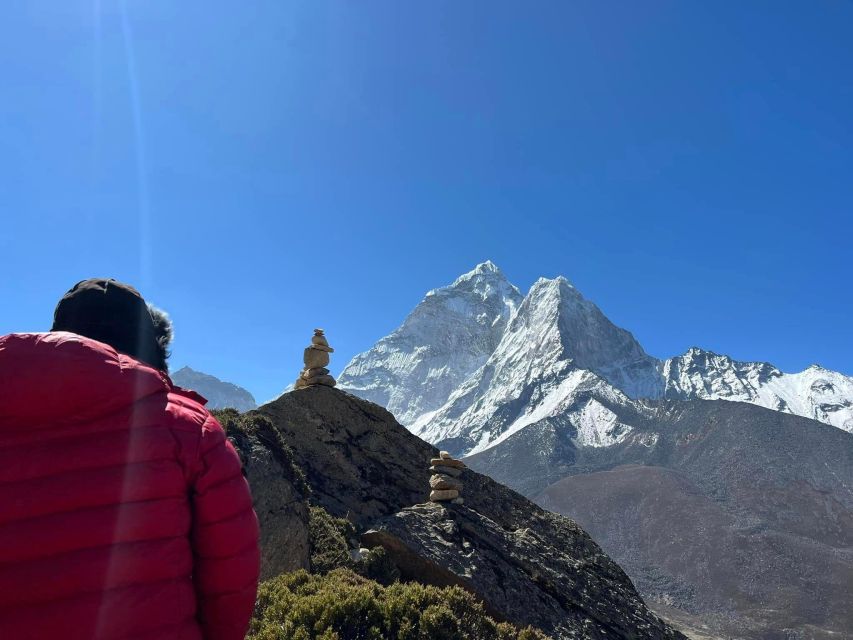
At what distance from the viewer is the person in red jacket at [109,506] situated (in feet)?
9.46

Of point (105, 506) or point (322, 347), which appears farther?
point (322, 347)

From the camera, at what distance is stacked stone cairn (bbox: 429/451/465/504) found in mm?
15500

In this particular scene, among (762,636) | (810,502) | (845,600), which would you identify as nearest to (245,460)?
(762,636)

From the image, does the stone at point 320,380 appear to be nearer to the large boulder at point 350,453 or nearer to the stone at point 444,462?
the large boulder at point 350,453

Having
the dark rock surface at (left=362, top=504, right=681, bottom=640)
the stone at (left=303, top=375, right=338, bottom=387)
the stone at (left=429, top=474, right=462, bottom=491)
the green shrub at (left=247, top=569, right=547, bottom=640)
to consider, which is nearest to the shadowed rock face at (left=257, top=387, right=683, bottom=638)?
the dark rock surface at (left=362, top=504, right=681, bottom=640)

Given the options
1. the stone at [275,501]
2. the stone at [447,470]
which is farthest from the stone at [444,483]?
the stone at [275,501]

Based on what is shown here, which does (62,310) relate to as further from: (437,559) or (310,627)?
(437,559)

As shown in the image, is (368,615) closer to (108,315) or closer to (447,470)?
(108,315)

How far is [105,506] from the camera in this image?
3049mm

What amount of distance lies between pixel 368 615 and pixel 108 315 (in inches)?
232

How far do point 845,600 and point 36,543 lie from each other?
132 m

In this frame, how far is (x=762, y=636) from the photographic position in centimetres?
8475

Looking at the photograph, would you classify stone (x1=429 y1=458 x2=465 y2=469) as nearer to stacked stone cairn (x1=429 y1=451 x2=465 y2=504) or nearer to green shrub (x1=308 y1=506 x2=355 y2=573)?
stacked stone cairn (x1=429 y1=451 x2=465 y2=504)

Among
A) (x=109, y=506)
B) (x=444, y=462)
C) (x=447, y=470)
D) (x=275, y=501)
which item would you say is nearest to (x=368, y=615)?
(x=275, y=501)
